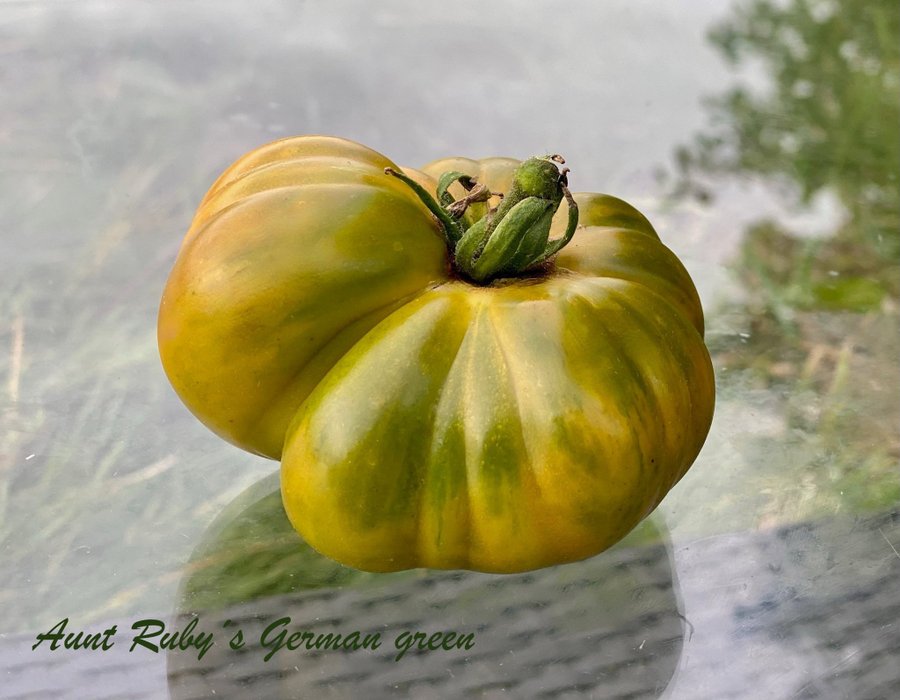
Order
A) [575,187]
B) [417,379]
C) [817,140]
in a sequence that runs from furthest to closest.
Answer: [817,140], [575,187], [417,379]

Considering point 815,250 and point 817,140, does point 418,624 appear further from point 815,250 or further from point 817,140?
point 817,140

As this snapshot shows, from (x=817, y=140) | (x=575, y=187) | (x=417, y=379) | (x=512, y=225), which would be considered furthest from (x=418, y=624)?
(x=817, y=140)

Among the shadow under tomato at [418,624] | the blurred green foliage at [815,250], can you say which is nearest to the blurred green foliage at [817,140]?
the blurred green foliage at [815,250]

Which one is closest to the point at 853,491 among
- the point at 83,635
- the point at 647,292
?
the point at 647,292

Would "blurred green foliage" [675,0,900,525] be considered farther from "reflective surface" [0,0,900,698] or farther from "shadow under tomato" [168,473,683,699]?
"shadow under tomato" [168,473,683,699]

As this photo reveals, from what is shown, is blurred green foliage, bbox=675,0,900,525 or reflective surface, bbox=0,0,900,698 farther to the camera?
blurred green foliage, bbox=675,0,900,525

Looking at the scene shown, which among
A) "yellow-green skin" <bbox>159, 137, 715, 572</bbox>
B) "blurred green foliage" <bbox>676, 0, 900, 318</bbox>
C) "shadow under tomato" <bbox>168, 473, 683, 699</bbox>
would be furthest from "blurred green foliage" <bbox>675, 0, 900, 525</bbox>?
"yellow-green skin" <bbox>159, 137, 715, 572</bbox>
